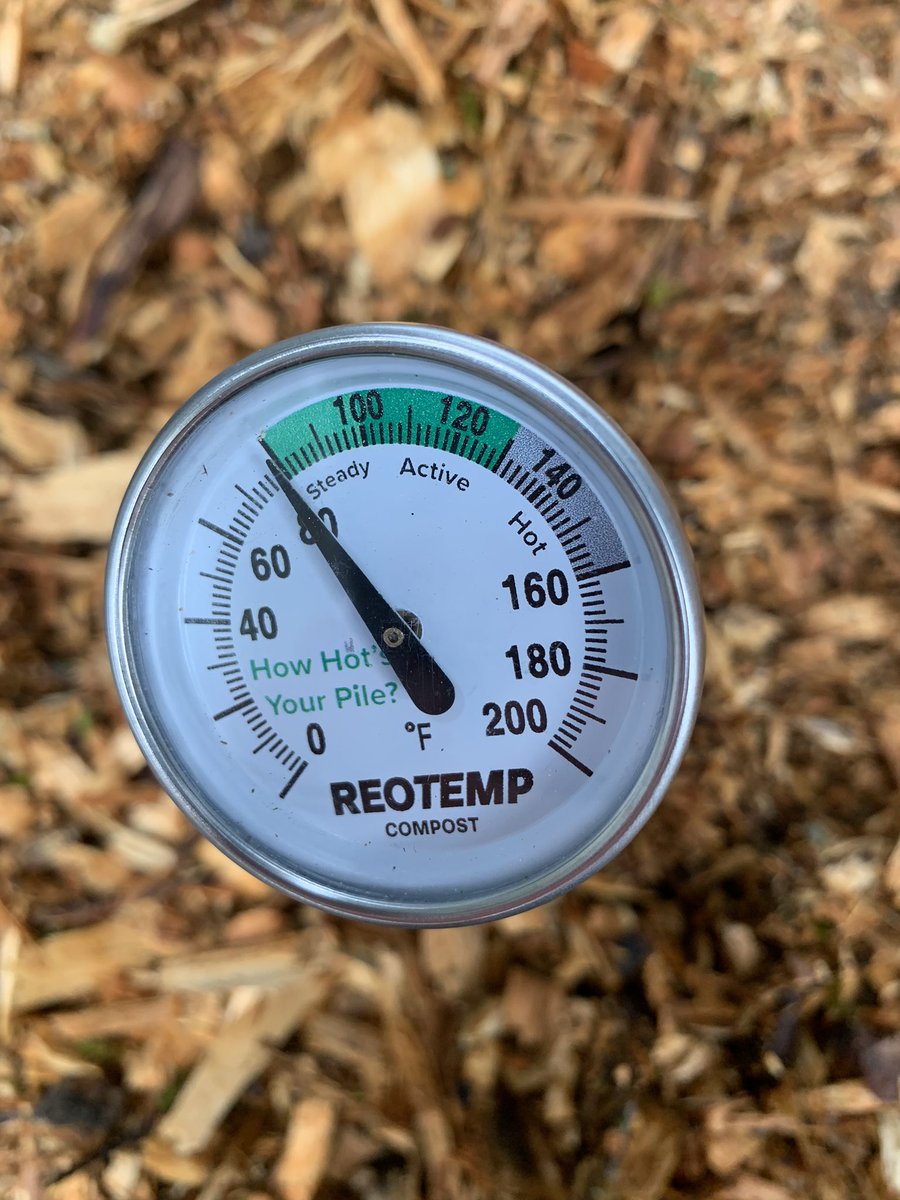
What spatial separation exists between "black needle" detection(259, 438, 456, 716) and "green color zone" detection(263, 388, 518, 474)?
0.26 feet

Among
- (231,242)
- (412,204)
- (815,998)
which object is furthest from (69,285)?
(815,998)

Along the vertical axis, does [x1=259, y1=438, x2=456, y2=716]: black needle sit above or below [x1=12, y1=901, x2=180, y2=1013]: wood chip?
above

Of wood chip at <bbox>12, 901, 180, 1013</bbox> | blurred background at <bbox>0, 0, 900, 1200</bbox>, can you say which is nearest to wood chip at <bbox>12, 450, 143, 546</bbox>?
blurred background at <bbox>0, 0, 900, 1200</bbox>

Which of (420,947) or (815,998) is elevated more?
(420,947)

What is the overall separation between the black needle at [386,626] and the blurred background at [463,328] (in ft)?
2.28

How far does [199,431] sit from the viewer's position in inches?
55.7

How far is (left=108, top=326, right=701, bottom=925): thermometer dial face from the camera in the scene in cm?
138

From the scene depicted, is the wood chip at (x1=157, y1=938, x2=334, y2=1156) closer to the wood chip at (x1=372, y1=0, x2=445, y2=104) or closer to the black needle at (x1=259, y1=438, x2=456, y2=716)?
the black needle at (x1=259, y1=438, x2=456, y2=716)

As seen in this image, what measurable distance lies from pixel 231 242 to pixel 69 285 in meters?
0.35

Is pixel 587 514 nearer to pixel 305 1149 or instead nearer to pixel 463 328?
pixel 463 328

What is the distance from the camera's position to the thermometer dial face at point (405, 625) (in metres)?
1.38

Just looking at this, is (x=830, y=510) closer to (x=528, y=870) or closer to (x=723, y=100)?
(x=723, y=100)

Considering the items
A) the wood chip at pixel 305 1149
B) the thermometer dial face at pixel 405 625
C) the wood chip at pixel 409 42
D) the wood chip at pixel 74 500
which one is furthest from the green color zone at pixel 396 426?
the wood chip at pixel 305 1149

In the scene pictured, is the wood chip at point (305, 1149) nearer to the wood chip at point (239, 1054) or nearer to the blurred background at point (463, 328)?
the blurred background at point (463, 328)
